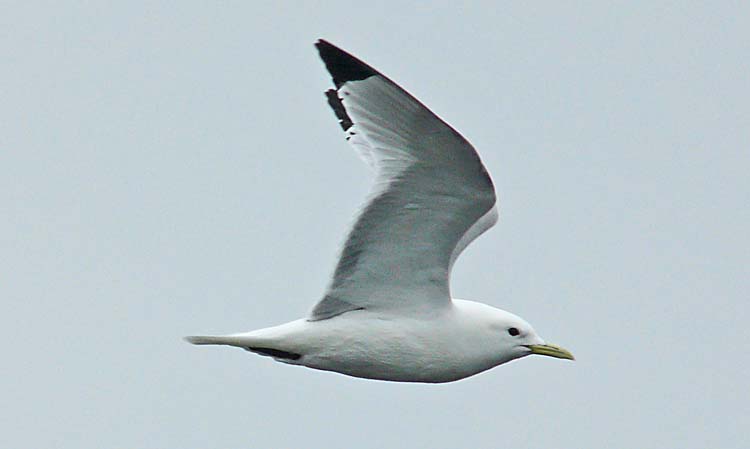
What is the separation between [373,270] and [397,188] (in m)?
0.89

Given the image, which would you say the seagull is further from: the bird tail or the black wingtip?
the black wingtip

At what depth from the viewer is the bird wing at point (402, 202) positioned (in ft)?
32.3

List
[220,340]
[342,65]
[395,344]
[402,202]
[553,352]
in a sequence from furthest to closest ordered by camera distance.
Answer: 1. [553,352]
2. [395,344]
3. [220,340]
4. [402,202]
5. [342,65]

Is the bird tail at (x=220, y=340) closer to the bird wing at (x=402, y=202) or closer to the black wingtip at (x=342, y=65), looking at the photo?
the bird wing at (x=402, y=202)

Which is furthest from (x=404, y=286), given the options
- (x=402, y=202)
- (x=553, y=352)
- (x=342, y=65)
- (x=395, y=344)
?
(x=342, y=65)

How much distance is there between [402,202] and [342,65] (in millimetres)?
1191

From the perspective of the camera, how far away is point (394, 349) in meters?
11.0

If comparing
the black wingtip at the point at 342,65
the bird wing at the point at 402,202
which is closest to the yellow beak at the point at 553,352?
the bird wing at the point at 402,202

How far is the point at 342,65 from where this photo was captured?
970 cm

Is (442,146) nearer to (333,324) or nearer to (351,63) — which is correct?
(351,63)

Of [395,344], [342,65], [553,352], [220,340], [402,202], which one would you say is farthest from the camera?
→ [553,352]

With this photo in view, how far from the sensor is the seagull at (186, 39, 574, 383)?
1012cm

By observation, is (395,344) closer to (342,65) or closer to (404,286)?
(404,286)

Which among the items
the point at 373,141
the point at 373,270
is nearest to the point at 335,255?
the point at 373,270
